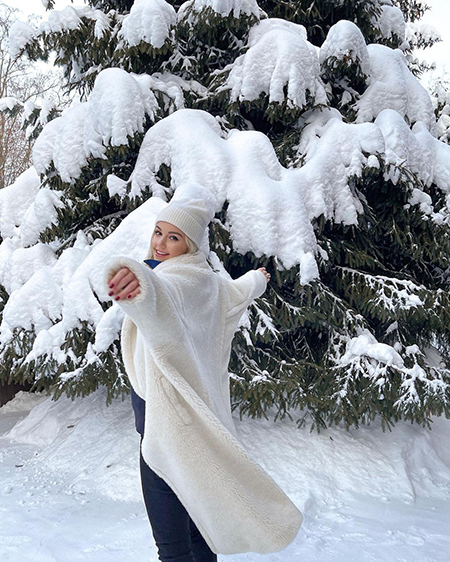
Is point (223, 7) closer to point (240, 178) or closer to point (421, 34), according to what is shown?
point (240, 178)

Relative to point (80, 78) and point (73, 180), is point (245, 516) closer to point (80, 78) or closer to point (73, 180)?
point (73, 180)

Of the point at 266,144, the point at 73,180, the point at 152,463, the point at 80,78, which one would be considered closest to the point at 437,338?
the point at 266,144

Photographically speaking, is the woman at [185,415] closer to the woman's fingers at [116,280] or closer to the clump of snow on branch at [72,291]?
the woman's fingers at [116,280]

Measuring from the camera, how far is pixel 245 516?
5.21ft

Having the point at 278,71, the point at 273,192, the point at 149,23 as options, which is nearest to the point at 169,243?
the point at 273,192

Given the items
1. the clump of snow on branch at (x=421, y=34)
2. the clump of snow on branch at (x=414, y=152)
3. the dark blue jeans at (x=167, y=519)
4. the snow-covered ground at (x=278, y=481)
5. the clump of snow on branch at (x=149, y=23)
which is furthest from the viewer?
the clump of snow on branch at (x=421, y=34)

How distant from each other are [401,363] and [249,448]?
1261mm

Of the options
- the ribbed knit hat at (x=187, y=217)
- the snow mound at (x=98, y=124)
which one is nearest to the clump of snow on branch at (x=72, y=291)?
the snow mound at (x=98, y=124)

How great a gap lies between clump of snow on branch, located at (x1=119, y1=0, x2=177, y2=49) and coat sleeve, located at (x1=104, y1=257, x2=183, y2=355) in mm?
3009

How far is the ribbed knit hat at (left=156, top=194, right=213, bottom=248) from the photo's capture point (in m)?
1.77

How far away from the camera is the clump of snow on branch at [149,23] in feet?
12.5

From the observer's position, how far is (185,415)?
5.08 ft

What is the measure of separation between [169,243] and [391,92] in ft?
10.8

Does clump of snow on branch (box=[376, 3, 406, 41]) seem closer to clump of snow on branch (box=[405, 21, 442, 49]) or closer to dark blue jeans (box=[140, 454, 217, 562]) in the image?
clump of snow on branch (box=[405, 21, 442, 49])
